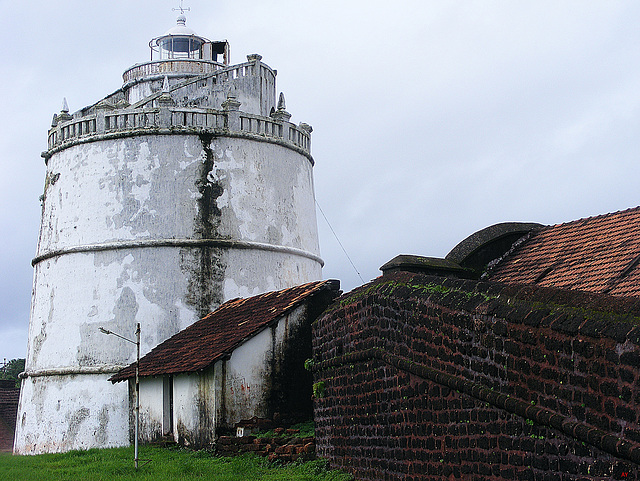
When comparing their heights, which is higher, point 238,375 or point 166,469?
point 238,375

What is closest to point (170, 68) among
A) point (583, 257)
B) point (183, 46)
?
point (183, 46)

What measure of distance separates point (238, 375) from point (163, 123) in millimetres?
6832

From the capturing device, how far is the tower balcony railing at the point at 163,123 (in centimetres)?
1858

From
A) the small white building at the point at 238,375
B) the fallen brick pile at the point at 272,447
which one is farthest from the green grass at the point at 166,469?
the small white building at the point at 238,375

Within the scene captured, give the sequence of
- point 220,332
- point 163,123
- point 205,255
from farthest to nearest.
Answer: point 163,123 < point 205,255 < point 220,332

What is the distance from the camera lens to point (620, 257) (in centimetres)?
1142

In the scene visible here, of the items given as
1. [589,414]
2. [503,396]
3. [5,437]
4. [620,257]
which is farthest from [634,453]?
[5,437]

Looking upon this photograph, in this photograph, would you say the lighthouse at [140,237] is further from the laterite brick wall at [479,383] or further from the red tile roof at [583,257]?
the laterite brick wall at [479,383]

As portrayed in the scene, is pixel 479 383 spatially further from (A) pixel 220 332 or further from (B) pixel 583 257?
(A) pixel 220 332

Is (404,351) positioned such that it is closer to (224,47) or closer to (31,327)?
(31,327)

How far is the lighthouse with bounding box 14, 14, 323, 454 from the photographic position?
17766 millimetres

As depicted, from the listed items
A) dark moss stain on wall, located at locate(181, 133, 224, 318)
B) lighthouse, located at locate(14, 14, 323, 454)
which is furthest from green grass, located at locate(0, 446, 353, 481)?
dark moss stain on wall, located at locate(181, 133, 224, 318)

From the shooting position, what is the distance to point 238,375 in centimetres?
1389

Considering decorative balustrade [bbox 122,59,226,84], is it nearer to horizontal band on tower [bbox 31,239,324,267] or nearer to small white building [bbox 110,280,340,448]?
horizontal band on tower [bbox 31,239,324,267]
